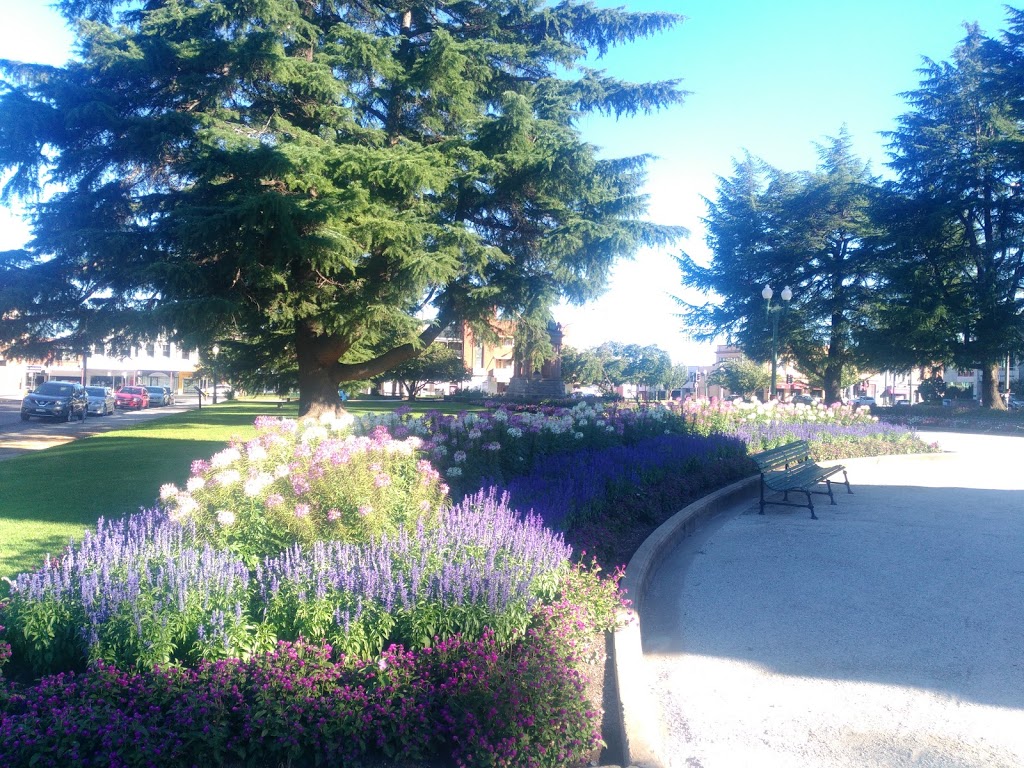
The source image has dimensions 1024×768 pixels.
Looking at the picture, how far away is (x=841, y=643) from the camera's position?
5328 millimetres

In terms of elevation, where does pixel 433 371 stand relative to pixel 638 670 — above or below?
above

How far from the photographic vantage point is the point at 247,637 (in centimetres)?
373

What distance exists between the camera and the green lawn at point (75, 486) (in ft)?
23.5

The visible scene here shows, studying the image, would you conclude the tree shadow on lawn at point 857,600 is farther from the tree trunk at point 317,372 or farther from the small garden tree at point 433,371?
the small garden tree at point 433,371

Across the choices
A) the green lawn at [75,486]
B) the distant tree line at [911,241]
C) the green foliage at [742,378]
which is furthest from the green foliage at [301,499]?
the green foliage at [742,378]

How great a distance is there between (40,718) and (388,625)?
1537mm

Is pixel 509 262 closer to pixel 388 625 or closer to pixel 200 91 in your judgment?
pixel 200 91

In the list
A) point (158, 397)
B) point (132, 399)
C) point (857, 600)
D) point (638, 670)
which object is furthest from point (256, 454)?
point (158, 397)

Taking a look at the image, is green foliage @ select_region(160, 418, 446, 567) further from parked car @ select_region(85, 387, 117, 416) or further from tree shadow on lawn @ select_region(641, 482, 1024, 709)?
parked car @ select_region(85, 387, 117, 416)

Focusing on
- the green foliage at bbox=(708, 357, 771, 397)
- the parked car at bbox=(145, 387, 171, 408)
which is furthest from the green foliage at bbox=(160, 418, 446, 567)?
the green foliage at bbox=(708, 357, 771, 397)

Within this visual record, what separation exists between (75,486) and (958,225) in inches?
1611

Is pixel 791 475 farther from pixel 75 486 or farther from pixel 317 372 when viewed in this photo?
pixel 317 372

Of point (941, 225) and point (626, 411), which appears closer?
point (626, 411)

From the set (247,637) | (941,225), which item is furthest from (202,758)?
(941,225)
